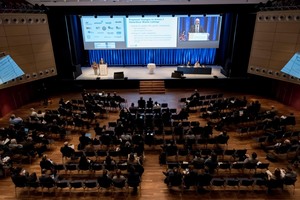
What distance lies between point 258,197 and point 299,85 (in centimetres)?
1003

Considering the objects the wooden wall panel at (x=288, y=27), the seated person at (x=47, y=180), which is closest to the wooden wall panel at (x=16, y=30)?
the seated person at (x=47, y=180)

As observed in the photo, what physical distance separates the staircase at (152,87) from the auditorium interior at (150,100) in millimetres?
76

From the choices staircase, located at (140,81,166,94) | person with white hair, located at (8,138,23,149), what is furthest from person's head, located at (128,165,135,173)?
staircase, located at (140,81,166,94)

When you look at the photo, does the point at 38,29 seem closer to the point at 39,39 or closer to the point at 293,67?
the point at 39,39

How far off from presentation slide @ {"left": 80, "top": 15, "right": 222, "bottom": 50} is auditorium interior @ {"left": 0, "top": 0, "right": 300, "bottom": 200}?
0.27 feet

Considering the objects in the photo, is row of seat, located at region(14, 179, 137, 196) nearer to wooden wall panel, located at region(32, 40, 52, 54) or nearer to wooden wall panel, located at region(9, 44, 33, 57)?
wooden wall panel, located at region(9, 44, 33, 57)

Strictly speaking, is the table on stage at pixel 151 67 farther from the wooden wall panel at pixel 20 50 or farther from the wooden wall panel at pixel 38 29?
the wooden wall panel at pixel 20 50

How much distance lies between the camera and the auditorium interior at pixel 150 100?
9.14 m

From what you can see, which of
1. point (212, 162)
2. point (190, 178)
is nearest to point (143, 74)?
point (212, 162)

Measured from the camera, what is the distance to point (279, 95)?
17.4 m

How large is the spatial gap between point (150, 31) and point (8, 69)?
35.3ft

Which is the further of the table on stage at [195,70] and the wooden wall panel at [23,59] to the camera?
the table on stage at [195,70]

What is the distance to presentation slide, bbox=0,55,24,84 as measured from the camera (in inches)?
568

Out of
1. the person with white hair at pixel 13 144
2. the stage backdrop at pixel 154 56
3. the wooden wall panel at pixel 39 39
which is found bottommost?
the person with white hair at pixel 13 144
